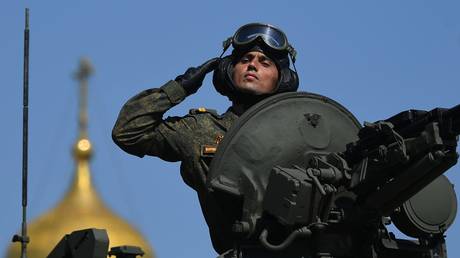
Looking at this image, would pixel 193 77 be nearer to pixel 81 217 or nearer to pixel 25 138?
pixel 25 138

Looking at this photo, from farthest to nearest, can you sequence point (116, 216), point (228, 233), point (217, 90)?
point (116, 216) → point (217, 90) → point (228, 233)

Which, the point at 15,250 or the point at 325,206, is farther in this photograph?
the point at 15,250

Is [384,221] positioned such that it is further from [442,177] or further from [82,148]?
[82,148]

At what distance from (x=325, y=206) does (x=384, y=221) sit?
26.0 inches

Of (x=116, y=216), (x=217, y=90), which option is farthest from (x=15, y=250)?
(x=217, y=90)

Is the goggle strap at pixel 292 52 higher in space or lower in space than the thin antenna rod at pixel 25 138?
higher

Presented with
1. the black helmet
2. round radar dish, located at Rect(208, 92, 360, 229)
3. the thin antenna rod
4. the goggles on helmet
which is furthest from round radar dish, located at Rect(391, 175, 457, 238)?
the thin antenna rod

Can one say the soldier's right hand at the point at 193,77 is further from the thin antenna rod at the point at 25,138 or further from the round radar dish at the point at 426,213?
the round radar dish at the point at 426,213

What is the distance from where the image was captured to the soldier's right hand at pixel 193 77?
17453 millimetres

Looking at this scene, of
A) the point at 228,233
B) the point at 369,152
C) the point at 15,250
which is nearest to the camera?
the point at 369,152

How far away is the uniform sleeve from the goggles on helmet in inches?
31.8

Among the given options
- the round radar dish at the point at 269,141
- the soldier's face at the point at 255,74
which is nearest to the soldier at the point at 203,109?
the soldier's face at the point at 255,74

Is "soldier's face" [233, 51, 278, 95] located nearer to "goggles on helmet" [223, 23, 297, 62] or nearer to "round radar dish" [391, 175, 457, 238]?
"goggles on helmet" [223, 23, 297, 62]

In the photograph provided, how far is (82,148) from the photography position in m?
78.6
